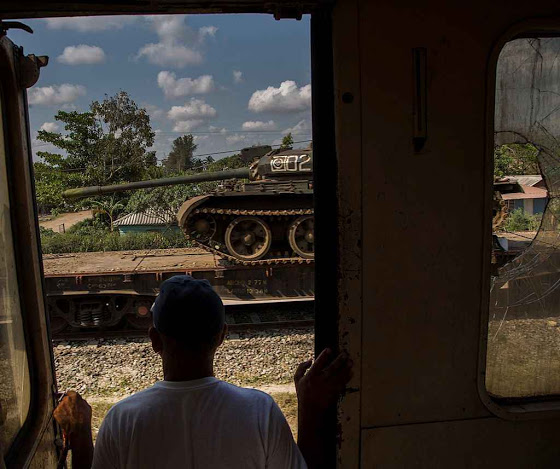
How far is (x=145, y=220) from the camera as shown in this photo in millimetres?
22344

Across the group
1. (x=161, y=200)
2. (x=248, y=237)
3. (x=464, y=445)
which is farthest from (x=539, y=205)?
(x=161, y=200)

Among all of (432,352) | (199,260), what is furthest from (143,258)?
(432,352)

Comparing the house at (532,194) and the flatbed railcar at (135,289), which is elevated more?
the house at (532,194)

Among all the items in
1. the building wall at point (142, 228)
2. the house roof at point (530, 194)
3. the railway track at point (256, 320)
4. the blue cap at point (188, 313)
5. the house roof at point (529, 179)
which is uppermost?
the house roof at point (529, 179)

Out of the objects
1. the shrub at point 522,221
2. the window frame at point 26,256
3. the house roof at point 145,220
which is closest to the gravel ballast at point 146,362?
the shrub at point 522,221

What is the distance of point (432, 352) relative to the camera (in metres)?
1.47

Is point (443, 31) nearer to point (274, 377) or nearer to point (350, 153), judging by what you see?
point (350, 153)

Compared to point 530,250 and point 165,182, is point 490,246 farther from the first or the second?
point 165,182

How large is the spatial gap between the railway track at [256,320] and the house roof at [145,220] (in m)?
13.9

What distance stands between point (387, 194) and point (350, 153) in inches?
6.3

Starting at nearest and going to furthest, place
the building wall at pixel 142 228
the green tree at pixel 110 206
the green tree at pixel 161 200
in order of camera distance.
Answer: the building wall at pixel 142 228 → the green tree at pixel 161 200 → the green tree at pixel 110 206

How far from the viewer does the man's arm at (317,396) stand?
1336 millimetres

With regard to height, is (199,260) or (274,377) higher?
(199,260)

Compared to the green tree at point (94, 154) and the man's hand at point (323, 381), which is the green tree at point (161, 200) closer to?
the green tree at point (94, 154)
